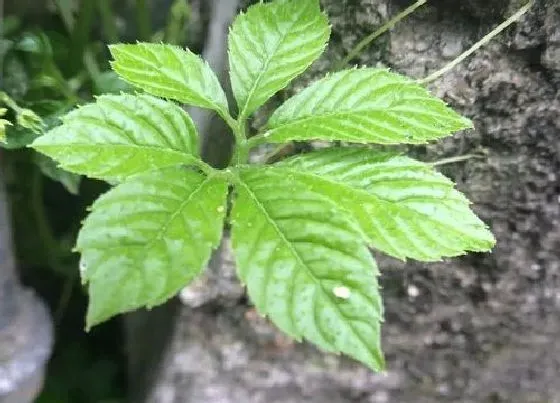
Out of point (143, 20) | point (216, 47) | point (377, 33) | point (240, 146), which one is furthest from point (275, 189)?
point (143, 20)

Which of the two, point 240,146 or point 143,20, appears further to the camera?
point 143,20

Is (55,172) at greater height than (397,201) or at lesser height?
greater

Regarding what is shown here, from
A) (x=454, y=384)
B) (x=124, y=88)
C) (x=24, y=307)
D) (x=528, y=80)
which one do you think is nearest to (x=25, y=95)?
(x=124, y=88)

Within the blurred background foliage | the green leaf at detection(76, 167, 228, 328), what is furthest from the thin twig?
the green leaf at detection(76, 167, 228, 328)

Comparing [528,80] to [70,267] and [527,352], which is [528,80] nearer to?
[527,352]

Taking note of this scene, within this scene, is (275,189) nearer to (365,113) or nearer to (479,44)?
(365,113)

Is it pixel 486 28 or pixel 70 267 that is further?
pixel 70 267

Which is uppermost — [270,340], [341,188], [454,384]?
[341,188]
